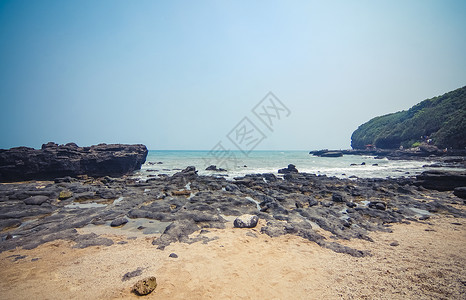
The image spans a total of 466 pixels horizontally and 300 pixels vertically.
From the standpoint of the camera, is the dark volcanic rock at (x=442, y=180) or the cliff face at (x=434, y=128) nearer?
the dark volcanic rock at (x=442, y=180)

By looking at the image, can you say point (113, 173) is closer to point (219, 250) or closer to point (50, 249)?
point (50, 249)

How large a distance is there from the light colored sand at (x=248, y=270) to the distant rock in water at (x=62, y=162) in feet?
72.6

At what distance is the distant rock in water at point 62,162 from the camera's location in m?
20.3

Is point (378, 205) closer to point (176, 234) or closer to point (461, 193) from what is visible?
point (461, 193)

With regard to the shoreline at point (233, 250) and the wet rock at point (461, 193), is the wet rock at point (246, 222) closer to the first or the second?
the shoreline at point (233, 250)

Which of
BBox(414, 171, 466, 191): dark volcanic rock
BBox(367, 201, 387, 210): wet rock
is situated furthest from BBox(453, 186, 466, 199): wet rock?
BBox(367, 201, 387, 210): wet rock

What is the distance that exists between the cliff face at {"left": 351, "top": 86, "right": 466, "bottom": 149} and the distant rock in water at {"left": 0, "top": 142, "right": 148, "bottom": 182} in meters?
73.2

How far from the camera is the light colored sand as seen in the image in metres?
3.84

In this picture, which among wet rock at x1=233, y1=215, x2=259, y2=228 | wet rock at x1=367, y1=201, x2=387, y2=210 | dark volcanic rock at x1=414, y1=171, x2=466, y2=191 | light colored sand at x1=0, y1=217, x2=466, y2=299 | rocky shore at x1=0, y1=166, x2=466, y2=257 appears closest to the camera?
light colored sand at x1=0, y1=217, x2=466, y2=299

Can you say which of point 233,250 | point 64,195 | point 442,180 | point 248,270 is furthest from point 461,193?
point 64,195

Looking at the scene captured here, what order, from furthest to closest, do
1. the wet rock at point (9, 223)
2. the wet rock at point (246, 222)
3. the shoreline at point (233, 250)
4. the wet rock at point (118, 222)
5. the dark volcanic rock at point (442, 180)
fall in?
the dark volcanic rock at point (442, 180), the wet rock at point (118, 222), the wet rock at point (246, 222), the wet rock at point (9, 223), the shoreline at point (233, 250)

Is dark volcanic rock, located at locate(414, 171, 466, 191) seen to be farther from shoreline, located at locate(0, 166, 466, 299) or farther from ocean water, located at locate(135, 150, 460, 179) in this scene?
ocean water, located at locate(135, 150, 460, 179)

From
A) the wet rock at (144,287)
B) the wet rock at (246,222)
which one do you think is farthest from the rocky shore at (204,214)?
the wet rock at (144,287)

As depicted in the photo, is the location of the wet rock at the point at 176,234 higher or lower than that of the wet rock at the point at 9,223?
higher
